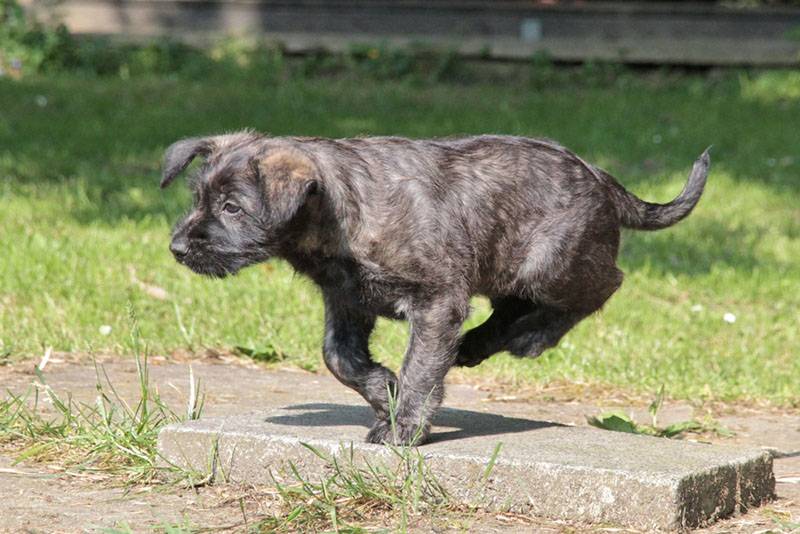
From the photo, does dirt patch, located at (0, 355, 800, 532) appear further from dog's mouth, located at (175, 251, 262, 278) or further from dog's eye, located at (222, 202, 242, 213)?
dog's eye, located at (222, 202, 242, 213)

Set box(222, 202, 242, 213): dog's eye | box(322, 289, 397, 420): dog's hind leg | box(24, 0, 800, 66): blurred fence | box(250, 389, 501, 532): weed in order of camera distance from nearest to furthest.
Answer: box(250, 389, 501, 532): weed < box(222, 202, 242, 213): dog's eye < box(322, 289, 397, 420): dog's hind leg < box(24, 0, 800, 66): blurred fence

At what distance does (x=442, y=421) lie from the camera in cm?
532

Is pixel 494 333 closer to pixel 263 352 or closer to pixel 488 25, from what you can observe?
pixel 263 352

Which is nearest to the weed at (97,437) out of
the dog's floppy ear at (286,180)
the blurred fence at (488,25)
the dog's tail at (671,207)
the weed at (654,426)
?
the dog's floppy ear at (286,180)

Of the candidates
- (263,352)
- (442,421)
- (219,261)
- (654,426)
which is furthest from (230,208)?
(263,352)

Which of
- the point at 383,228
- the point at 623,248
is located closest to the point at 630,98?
the point at 623,248

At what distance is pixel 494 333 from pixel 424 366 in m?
0.84

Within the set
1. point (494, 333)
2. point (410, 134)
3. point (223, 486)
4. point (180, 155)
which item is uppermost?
point (410, 134)

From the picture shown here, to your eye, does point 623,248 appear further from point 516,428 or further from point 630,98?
point 630,98

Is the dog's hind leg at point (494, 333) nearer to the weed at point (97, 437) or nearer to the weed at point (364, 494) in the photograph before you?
the weed at point (364, 494)

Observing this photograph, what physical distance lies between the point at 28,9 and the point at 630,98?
8.36 m

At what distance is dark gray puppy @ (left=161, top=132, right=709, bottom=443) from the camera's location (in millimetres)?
4699

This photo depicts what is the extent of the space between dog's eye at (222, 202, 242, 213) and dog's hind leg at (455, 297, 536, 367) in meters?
1.23

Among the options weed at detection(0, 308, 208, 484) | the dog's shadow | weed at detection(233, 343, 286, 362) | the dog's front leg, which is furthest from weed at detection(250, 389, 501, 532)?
weed at detection(233, 343, 286, 362)
